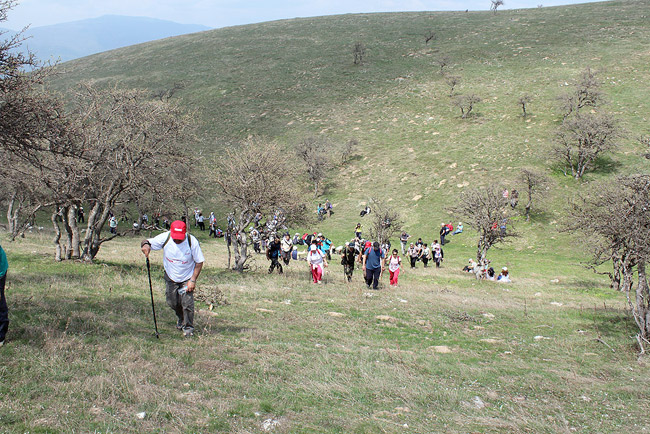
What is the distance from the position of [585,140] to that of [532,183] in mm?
6524

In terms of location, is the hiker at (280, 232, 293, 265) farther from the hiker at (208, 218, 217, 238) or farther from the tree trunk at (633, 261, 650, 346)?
the hiker at (208, 218, 217, 238)

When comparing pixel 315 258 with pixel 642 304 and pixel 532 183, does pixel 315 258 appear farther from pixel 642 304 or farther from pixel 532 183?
pixel 532 183

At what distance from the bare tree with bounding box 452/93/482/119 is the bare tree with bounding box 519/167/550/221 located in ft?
49.3

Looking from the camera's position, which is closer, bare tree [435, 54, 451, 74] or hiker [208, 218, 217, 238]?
hiker [208, 218, 217, 238]

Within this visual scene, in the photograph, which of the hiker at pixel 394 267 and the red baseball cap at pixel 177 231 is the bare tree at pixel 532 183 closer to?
the hiker at pixel 394 267

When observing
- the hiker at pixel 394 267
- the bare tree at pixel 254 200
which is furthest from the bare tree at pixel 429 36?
the hiker at pixel 394 267

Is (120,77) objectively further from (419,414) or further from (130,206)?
(419,414)

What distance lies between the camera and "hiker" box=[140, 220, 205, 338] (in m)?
6.79

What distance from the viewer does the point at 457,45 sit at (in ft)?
218

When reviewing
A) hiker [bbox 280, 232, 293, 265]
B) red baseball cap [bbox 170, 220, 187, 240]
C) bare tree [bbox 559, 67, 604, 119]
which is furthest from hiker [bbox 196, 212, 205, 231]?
bare tree [bbox 559, 67, 604, 119]

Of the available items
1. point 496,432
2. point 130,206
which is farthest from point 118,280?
point 130,206

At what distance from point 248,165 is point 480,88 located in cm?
4205

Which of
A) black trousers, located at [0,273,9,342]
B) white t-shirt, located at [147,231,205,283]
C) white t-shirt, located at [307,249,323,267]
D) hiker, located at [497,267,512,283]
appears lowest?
hiker, located at [497,267,512,283]

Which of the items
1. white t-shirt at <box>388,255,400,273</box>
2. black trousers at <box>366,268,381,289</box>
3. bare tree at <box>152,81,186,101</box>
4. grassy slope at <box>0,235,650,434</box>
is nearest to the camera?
grassy slope at <box>0,235,650,434</box>
